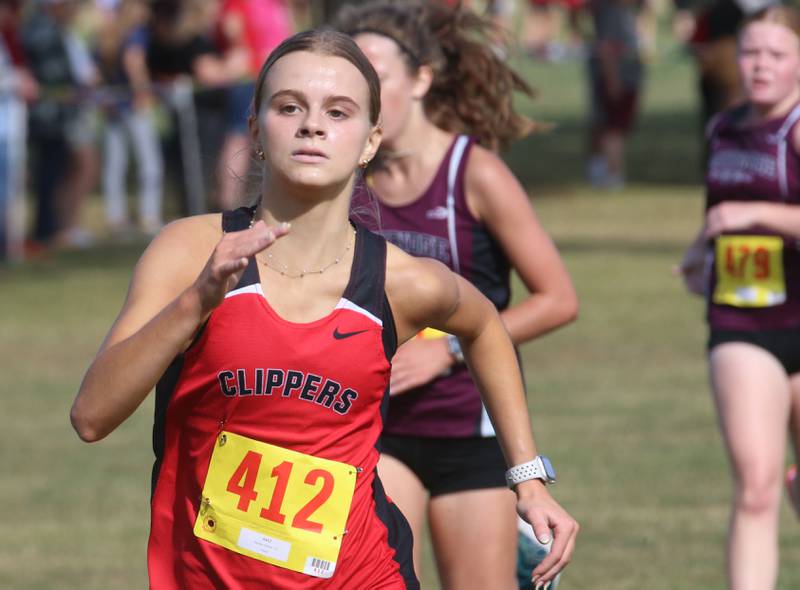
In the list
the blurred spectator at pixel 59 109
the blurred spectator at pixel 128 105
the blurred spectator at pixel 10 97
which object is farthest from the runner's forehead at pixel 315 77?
the blurred spectator at pixel 128 105

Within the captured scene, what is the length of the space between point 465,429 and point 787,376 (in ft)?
4.63

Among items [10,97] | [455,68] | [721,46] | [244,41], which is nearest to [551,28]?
[244,41]

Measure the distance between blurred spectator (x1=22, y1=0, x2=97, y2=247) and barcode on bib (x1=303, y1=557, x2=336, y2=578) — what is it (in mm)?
13122

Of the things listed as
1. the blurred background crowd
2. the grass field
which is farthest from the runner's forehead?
the blurred background crowd

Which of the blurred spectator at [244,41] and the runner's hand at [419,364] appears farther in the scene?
the blurred spectator at [244,41]

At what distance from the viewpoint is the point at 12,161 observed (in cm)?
1575

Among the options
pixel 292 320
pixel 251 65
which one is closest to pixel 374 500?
pixel 292 320

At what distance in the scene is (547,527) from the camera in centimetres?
354

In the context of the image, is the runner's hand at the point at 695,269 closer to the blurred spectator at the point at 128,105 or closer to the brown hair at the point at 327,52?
the brown hair at the point at 327,52

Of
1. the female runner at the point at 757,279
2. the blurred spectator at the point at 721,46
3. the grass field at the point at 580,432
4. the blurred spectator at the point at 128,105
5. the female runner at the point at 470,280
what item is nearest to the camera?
the female runner at the point at 470,280

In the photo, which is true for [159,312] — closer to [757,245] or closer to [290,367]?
[290,367]

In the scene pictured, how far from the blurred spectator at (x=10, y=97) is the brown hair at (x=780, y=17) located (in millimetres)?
10736

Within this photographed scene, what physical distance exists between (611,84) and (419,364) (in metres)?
16.4

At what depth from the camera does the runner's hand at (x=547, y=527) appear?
3494 mm
